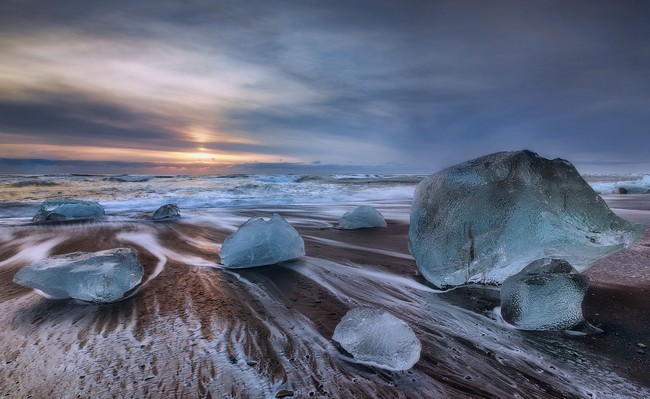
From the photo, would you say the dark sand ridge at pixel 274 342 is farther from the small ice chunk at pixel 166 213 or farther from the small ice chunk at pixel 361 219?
the small ice chunk at pixel 166 213

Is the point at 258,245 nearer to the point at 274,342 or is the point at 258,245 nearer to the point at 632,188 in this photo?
the point at 274,342

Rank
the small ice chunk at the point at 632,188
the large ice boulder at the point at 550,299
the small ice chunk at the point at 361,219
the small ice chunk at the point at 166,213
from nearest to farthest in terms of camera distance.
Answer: the large ice boulder at the point at 550,299 < the small ice chunk at the point at 361,219 < the small ice chunk at the point at 166,213 < the small ice chunk at the point at 632,188

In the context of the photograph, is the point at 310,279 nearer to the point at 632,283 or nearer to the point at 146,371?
the point at 146,371

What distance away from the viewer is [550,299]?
2.16 m

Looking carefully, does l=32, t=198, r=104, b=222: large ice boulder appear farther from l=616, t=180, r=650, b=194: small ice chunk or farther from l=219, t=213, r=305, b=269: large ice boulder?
l=616, t=180, r=650, b=194: small ice chunk

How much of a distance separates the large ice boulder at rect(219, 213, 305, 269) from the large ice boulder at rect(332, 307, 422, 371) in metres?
1.84

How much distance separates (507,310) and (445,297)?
21.5 inches

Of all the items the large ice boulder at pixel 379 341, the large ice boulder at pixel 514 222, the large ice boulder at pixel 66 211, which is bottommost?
the large ice boulder at pixel 66 211

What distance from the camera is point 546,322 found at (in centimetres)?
217

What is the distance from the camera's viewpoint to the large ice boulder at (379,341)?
69.3 inches

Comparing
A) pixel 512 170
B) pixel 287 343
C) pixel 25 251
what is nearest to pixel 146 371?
pixel 287 343

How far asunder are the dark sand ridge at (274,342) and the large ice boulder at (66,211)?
4.45 meters

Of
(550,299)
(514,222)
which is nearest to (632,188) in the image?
(514,222)

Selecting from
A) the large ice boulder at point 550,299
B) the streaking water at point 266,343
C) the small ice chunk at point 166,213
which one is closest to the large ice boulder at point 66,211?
the small ice chunk at point 166,213
